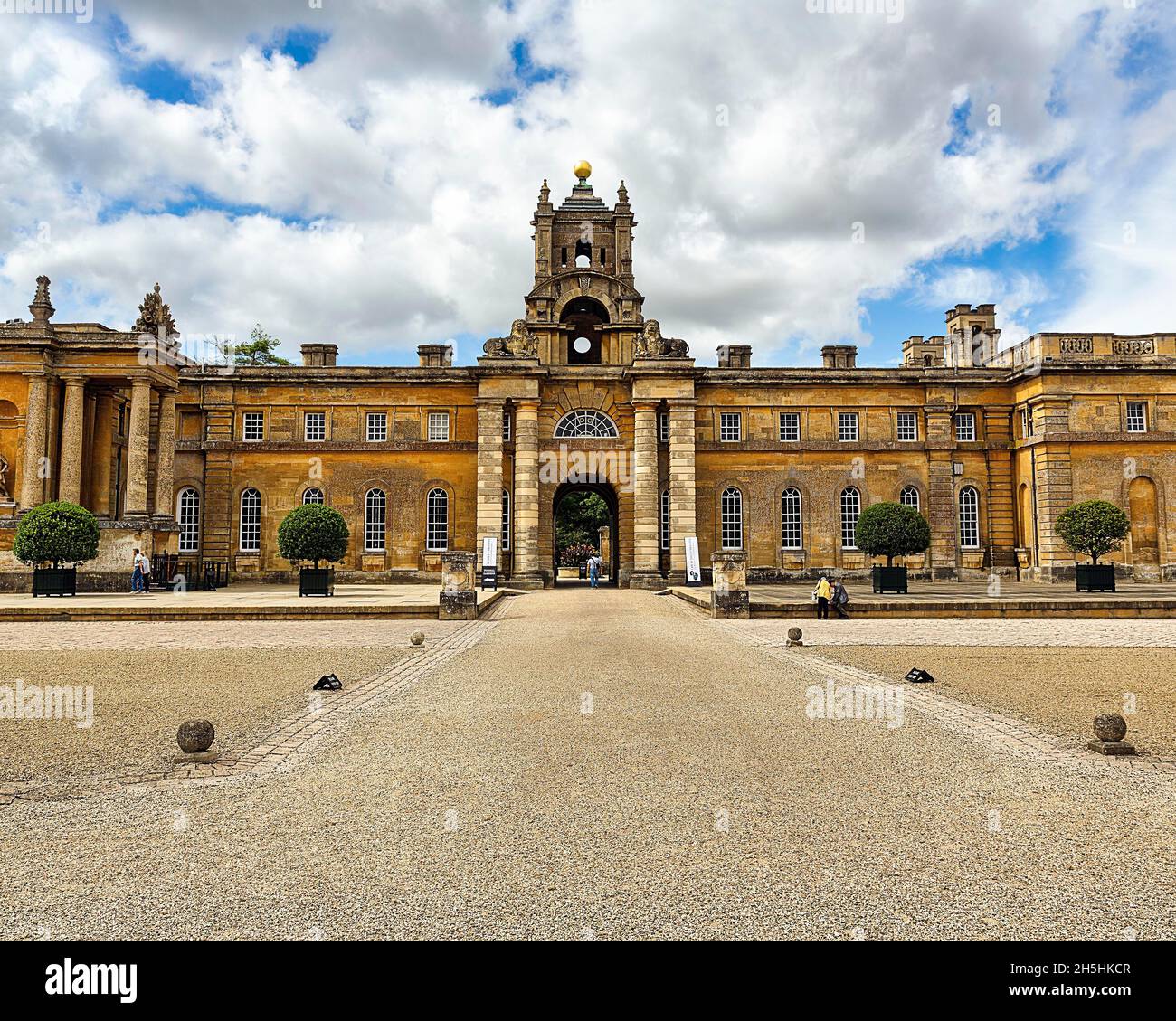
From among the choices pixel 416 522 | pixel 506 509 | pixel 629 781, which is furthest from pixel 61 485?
pixel 629 781

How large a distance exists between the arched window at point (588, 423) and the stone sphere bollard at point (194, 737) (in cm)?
3068

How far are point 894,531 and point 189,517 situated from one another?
30.3m

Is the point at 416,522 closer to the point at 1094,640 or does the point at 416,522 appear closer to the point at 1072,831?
the point at 1094,640

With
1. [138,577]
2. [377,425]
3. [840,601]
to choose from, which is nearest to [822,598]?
[840,601]

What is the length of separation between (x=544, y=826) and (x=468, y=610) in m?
15.6

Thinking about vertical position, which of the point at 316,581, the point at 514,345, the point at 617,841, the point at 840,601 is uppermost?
the point at 514,345

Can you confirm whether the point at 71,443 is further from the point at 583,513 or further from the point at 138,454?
the point at 583,513

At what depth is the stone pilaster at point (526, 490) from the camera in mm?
35094

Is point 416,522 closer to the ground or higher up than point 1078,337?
closer to the ground

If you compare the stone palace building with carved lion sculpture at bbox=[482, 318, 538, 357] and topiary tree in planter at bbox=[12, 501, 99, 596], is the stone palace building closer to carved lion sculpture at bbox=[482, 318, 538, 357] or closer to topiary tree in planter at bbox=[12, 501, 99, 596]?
carved lion sculpture at bbox=[482, 318, 538, 357]

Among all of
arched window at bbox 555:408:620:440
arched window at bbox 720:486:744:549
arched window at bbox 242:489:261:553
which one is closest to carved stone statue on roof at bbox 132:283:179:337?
arched window at bbox 242:489:261:553

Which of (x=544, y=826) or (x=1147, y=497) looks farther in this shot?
(x=1147, y=497)

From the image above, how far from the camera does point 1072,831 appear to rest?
5031 mm

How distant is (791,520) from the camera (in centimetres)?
3741
